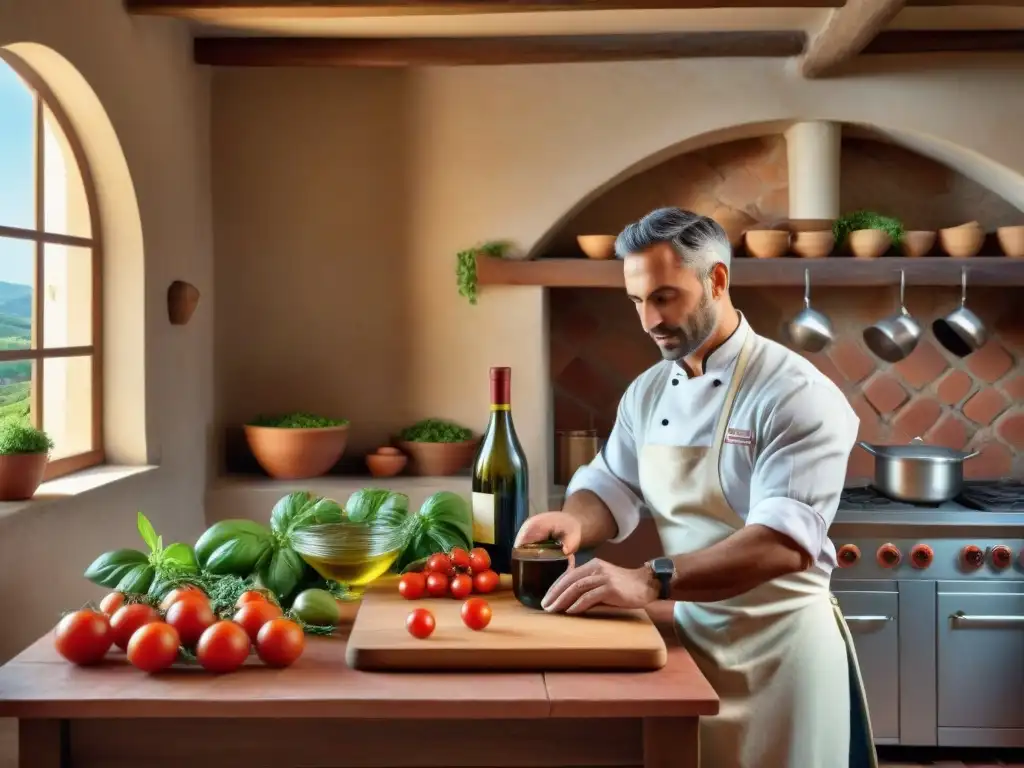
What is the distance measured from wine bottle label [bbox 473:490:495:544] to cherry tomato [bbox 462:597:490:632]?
1.55ft

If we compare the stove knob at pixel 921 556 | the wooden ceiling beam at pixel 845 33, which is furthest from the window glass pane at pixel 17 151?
the stove knob at pixel 921 556

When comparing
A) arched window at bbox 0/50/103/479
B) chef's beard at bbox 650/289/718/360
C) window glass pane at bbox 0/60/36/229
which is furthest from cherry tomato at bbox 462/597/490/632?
window glass pane at bbox 0/60/36/229

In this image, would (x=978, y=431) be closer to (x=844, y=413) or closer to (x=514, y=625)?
(x=844, y=413)

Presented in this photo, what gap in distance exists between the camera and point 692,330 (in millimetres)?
1867

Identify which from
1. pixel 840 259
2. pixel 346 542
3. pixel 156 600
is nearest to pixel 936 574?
pixel 840 259

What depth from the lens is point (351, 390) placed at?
3.74 metres

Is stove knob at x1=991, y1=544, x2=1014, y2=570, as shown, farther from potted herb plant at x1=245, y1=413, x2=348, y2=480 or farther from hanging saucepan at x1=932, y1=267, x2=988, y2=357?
potted herb plant at x1=245, y1=413, x2=348, y2=480

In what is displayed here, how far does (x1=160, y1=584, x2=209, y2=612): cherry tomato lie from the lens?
5.00ft

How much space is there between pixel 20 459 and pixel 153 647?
1042mm

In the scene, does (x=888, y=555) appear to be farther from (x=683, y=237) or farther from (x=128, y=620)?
(x=128, y=620)

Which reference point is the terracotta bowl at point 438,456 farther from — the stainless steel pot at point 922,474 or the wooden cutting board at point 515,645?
the wooden cutting board at point 515,645

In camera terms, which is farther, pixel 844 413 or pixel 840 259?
pixel 840 259

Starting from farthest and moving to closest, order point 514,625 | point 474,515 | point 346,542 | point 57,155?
1. point 57,155
2. point 474,515
3. point 346,542
4. point 514,625

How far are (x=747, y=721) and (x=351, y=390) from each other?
2.28 meters
